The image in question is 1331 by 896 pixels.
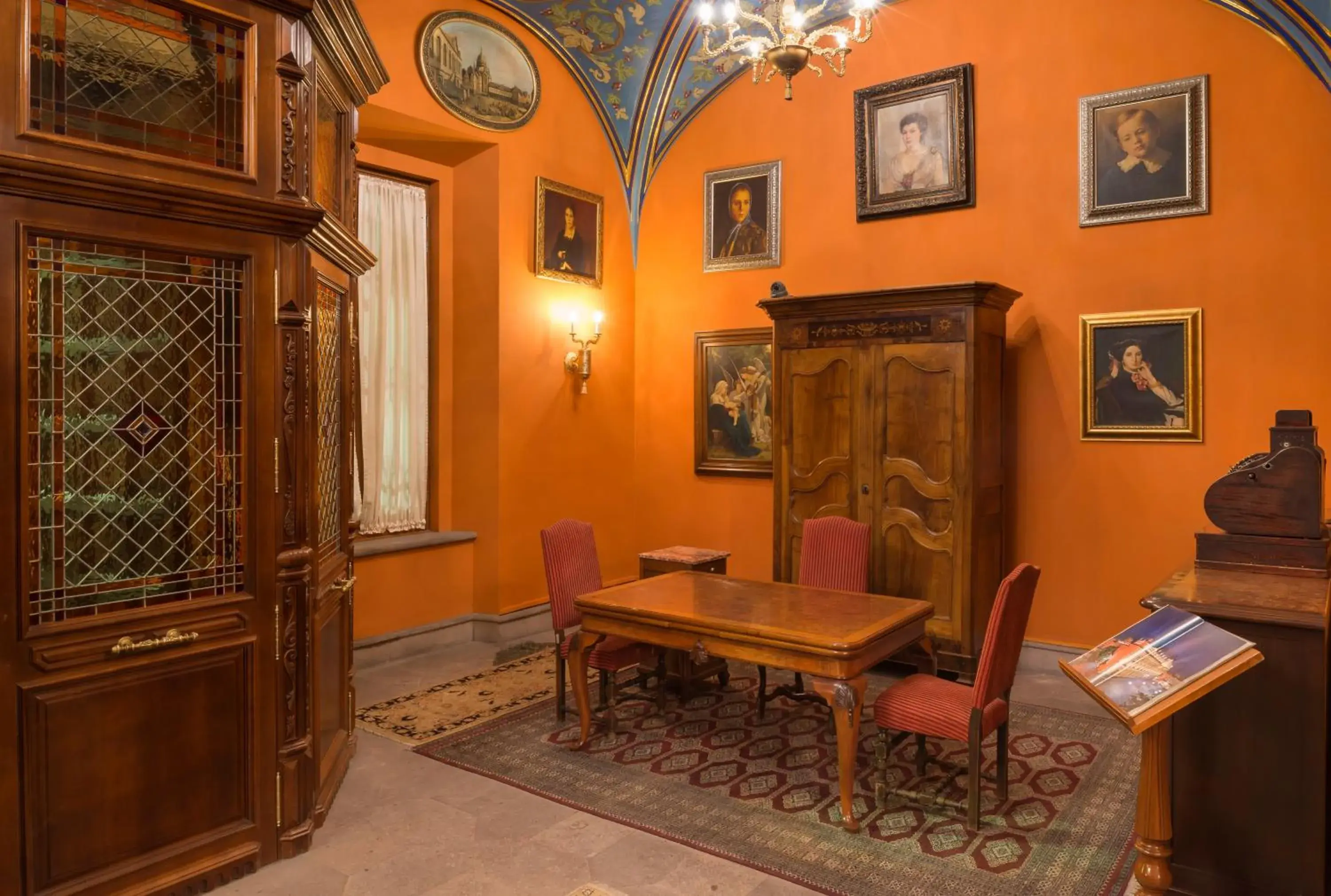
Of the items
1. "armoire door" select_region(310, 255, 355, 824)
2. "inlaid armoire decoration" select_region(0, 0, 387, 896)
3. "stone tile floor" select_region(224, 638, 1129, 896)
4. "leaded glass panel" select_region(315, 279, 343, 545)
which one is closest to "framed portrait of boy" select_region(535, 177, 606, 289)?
"armoire door" select_region(310, 255, 355, 824)

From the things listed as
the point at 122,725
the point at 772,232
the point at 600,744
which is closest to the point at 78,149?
the point at 122,725

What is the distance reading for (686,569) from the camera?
5.79m

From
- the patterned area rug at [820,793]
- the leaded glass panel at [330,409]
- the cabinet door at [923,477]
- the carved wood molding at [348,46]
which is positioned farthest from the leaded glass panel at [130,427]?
the cabinet door at [923,477]

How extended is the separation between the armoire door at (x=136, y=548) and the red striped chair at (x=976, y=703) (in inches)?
103

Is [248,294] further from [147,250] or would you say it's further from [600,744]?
[600,744]

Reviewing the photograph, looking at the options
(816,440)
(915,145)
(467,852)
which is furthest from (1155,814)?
(915,145)

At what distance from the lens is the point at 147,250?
310cm

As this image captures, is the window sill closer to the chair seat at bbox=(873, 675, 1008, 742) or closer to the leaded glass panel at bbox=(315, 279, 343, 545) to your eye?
the leaded glass panel at bbox=(315, 279, 343, 545)

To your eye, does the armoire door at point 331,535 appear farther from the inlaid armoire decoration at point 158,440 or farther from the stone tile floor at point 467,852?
the stone tile floor at point 467,852

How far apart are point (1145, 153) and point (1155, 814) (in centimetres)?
450

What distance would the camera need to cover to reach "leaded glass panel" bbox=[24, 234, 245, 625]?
2918 millimetres

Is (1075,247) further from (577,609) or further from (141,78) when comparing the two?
(141,78)

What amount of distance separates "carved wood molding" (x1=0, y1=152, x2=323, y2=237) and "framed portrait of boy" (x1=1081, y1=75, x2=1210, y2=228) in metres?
4.91

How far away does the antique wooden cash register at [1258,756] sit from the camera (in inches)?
105
